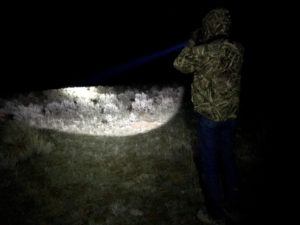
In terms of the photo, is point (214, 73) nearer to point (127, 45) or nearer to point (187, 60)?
point (187, 60)

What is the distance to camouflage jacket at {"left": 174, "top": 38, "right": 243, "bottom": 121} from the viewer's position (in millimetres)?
4387

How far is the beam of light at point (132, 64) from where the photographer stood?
16906 millimetres

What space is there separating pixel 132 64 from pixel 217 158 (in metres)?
14.7

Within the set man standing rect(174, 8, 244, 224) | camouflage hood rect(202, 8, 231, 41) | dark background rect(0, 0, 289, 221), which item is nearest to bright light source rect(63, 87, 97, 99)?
dark background rect(0, 0, 289, 221)

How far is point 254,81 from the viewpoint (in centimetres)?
1272

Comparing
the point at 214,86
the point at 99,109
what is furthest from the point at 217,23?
the point at 99,109

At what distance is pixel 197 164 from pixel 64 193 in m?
2.67

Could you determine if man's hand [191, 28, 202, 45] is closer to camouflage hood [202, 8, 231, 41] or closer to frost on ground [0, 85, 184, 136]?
camouflage hood [202, 8, 231, 41]

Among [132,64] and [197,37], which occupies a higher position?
[132,64]

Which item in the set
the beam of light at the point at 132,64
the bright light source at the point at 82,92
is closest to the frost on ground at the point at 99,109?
the bright light source at the point at 82,92

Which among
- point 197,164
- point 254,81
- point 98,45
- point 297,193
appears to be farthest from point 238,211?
point 98,45

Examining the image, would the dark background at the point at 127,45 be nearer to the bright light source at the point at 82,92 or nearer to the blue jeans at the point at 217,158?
the blue jeans at the point at 217,158

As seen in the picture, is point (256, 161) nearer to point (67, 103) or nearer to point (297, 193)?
point (297, 193)

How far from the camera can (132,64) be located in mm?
19328
